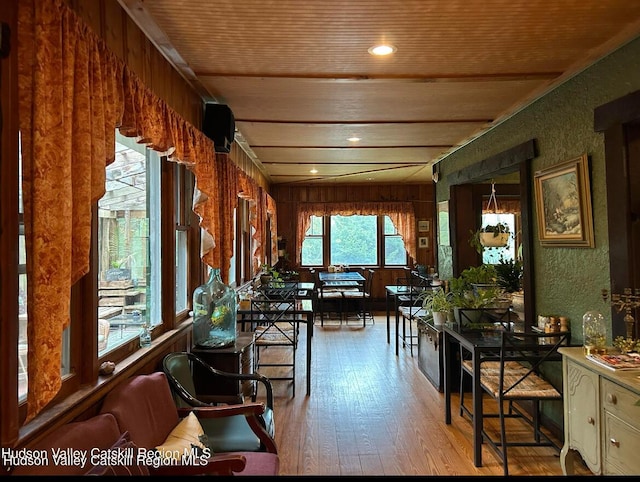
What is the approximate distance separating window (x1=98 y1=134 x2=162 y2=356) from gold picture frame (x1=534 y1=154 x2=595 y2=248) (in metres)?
2.72

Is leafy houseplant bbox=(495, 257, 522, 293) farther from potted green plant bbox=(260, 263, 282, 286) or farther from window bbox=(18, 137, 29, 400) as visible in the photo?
window bbox=(18, 137, 29, 400)

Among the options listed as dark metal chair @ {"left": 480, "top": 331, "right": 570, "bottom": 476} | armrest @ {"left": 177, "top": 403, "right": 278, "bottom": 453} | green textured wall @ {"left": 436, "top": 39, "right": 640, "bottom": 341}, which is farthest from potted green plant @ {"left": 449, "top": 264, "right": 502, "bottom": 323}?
armrest @ {"left": 177, "top": 403, "right": 278, "bottom": 453}

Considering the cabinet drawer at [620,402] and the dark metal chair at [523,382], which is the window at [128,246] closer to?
the dark metal chair at [523,382]

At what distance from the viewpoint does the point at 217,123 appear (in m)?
3.33

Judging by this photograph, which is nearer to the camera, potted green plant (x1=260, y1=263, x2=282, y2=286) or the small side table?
the small side table

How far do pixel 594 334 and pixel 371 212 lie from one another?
22.2ft

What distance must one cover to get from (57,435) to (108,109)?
114 centimetres

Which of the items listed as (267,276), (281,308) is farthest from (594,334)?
(267,276)

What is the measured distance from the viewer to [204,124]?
3.33 m

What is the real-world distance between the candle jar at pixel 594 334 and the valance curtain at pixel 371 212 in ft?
21.5

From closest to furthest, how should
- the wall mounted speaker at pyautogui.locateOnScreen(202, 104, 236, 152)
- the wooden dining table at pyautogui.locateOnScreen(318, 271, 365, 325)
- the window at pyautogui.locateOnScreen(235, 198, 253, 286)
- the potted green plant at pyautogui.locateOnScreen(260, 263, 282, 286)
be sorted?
the wall mounted speaker at pyautogui.locateOnScreen(202, 104, 236, 152), the window at pyautogui.locateOnScreen(235, 198, 253, 286), the potted green plant at pyautogui.locateOnScreen(260, 263, 282, 286), the wooden dining table at pyautogui.locateOnScreen(318, 271, 365, 325)

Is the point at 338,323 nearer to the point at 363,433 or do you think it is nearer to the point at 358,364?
the point at 358,364

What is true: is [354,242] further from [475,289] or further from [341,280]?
[475,289]

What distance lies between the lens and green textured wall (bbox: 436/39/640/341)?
8.46ft
